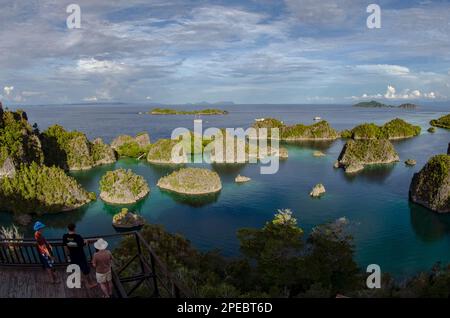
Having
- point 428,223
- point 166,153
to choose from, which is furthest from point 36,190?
point 428,223

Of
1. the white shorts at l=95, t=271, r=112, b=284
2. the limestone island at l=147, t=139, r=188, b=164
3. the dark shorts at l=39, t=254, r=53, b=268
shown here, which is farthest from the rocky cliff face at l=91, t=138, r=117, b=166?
the white shorts at l=95, t=271, r=112, b=284

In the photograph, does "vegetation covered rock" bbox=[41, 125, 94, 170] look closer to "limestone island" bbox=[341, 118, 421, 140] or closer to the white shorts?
the white shorts

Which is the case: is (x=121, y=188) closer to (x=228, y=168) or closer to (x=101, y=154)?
(x=228, y=168)

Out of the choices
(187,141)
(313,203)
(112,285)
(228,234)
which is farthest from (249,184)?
(112,285)

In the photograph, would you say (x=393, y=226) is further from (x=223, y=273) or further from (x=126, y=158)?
(x=126, y=158)

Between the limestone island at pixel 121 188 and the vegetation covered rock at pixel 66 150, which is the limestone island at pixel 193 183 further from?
the vegetation covered rock at pixel 66 150
